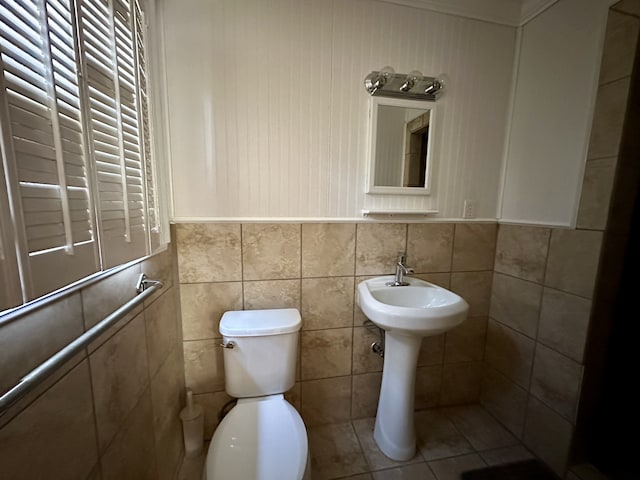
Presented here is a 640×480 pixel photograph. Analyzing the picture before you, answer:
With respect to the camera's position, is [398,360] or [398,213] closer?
[398,360]

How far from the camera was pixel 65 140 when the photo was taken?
48cm

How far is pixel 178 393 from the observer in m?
1.28

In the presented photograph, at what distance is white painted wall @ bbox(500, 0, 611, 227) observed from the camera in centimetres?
115

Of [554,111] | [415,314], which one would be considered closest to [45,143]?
[415,314]

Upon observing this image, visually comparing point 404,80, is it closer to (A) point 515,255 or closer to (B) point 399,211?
(B) point 399,211

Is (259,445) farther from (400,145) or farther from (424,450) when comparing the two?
(400,145)

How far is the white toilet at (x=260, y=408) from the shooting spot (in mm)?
881

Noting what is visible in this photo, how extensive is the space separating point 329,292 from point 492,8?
179cm

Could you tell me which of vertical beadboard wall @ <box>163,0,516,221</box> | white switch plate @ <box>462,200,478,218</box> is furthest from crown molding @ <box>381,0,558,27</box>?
white switch plate @ <box>462,200,478,218</box>

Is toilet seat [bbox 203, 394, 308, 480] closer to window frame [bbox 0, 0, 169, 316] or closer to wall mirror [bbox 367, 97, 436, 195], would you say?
window frame [bbox 0, 0, 169, 316]

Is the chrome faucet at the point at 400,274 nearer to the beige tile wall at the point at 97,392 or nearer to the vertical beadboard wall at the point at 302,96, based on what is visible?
the vertical beadboard wall at the point at 302,96

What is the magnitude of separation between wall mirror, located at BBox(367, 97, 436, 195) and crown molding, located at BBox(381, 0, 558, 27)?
47cm

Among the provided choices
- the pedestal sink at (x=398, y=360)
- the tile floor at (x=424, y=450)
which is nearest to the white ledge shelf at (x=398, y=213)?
the pedestal sink at (x=398, y=360)

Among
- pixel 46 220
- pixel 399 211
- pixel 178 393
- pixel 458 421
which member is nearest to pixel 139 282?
pixel 46 220
